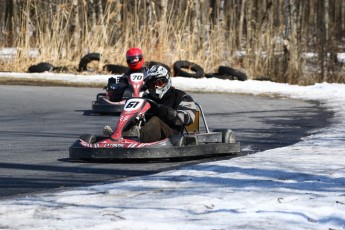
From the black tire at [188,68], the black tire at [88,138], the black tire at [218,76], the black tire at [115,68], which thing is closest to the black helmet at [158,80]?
the black tire at [88,138]

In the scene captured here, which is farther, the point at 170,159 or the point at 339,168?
the point at 170,159

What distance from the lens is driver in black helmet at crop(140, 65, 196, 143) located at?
11.4 metres

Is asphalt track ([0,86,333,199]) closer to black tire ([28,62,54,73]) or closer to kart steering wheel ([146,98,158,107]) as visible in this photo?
kart steering wheel ([146,98,158,107])

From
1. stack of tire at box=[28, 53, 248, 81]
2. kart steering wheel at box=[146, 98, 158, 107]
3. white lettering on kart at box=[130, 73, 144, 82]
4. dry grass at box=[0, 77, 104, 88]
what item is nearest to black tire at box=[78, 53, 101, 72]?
stack of tire at box=[28, 53, 248, 81]

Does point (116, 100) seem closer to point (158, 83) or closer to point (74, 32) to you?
point (158, 83)

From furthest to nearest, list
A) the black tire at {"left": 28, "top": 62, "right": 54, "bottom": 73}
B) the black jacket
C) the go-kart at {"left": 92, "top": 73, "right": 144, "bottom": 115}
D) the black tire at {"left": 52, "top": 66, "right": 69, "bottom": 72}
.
Result: the black tire at {"left": 52, "top": 66, "right": 69, "bottom": 72}, the black tire at {"left": 28, "top": 62, "right": 54, "bottom": 73}, the go-kart at {"left": 92, "top": 73, "right": 144, "bottom": 115}, the black jacket

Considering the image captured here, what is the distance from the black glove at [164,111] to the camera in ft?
37.6

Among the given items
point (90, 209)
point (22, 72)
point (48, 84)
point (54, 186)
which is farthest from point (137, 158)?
point (22, 72)

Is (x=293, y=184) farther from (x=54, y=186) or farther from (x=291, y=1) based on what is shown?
(x=291, y=1)

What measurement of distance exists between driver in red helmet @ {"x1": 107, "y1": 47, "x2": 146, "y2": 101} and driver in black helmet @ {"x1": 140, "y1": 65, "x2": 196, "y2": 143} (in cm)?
562

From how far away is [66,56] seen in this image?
30.0 meters

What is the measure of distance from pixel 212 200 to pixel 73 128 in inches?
317

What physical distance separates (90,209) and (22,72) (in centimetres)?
2224

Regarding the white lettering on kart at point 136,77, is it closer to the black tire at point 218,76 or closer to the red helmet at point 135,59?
the red helmet at point 135,59
